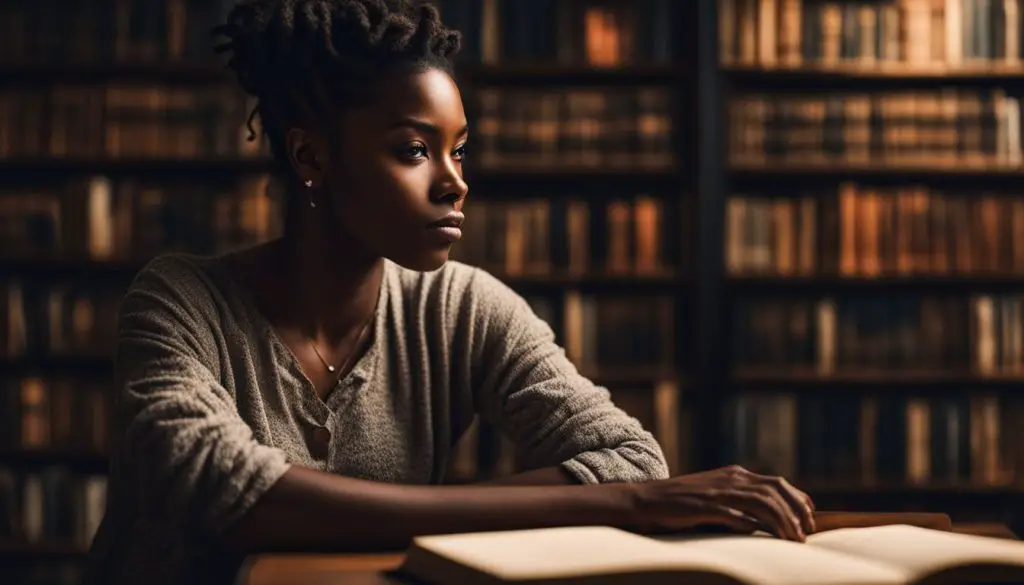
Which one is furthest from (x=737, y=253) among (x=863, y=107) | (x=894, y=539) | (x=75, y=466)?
(x=894, y=539)

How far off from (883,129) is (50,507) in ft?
8.17

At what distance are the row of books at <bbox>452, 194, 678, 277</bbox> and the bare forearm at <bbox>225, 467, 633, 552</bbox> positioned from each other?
2210 millimetres

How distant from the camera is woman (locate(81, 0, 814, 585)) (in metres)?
0.94

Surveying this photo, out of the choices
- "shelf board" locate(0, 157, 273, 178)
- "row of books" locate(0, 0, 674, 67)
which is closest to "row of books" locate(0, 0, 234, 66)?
"row of books" locate(0, 0, 674, 67)

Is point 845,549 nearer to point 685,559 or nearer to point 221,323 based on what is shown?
point 685,559

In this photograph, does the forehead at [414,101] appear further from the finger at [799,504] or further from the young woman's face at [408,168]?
the finger at [799,504]

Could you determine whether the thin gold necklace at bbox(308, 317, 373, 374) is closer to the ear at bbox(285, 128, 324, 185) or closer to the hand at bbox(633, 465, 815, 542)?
the ear at bbox(285, 128, 324, 185)

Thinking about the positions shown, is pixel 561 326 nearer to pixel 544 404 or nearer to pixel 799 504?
pixel 544 404

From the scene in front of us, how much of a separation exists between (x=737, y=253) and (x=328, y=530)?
2.37 meters

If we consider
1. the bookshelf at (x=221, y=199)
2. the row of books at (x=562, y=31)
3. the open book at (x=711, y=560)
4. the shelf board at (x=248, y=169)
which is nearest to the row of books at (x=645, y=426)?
the bookshelf at (x=221, y=199)

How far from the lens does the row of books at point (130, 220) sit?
3137 mm

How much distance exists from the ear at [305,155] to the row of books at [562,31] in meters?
1.95

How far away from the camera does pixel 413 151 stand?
1.19 m

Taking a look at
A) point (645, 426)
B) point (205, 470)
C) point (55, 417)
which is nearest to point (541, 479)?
point (205, 470)
